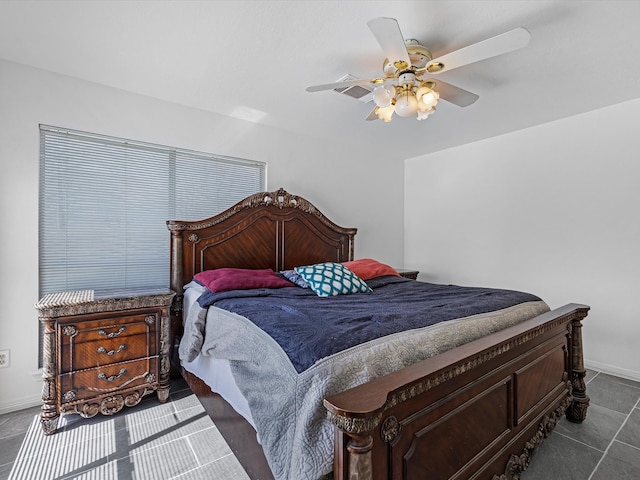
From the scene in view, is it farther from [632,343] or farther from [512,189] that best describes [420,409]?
[512,189]

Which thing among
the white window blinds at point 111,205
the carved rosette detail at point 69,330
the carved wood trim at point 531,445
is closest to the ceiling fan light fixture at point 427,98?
the carved wood trim at point 531,445

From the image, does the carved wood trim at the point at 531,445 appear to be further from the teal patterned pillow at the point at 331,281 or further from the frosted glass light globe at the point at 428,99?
the frosted glass light globe at the point at 428,99

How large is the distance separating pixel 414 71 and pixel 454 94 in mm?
429

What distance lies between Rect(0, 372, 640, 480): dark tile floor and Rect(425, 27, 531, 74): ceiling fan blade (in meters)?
2.18

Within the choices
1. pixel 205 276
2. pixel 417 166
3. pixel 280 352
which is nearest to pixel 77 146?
pixel 205 276

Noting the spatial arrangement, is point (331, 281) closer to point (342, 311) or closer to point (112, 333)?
point (342, 311)

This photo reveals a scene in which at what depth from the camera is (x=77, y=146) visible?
2.51m

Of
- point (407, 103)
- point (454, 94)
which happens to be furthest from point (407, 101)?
point (454, 94)

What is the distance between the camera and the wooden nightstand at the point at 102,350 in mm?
1969

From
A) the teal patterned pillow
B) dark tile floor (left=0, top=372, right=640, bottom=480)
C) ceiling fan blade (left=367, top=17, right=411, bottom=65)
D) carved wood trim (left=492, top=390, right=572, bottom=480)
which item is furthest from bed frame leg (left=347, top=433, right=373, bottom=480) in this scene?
ceiling fan blade (left=367, top=17, right=411, bottom=65)

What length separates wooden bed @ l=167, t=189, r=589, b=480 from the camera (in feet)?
3.02

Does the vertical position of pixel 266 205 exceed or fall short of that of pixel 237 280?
it exceeds it

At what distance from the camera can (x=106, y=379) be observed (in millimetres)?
2125

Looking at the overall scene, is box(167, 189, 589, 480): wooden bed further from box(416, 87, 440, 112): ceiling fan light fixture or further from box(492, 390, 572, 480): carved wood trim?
box(416, 87, 440, 112): ceiling fan light fixture
